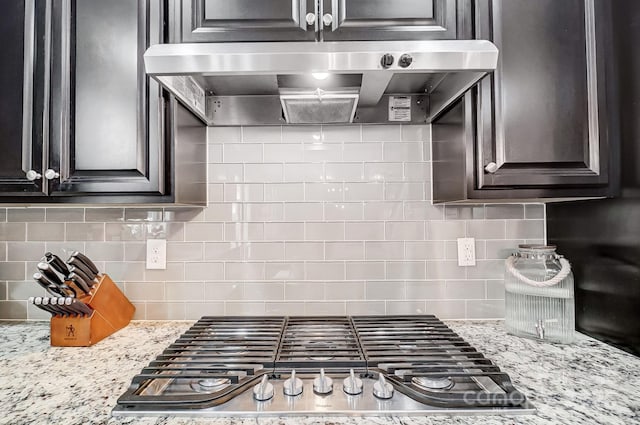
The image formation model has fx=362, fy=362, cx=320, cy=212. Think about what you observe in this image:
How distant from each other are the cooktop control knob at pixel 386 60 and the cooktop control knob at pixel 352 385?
2.60ft

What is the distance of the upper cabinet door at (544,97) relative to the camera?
113 cm

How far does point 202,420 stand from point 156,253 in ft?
2.88

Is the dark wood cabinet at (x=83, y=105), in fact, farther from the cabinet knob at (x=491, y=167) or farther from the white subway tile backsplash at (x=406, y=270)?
the cabinet knob at (x=491, y=167)

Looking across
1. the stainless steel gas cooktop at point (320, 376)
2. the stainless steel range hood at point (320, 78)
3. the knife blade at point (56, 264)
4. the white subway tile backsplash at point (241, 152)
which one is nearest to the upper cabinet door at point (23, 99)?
the knife blade at point (56, 264)

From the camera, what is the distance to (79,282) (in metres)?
1.25

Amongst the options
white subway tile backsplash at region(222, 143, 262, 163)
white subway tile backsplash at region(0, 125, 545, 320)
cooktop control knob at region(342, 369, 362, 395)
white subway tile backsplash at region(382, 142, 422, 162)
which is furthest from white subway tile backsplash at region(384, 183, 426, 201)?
cooktop control knob at region(342, 369, 362, 395)

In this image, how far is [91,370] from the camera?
1.03 metres

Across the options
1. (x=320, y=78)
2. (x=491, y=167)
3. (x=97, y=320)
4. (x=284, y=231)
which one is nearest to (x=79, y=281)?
(x=97, y=320)

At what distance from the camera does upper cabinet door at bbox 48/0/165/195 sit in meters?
1.16

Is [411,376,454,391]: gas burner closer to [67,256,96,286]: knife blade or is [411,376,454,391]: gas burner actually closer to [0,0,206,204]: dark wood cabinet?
[0,0,206,204]: dark wood cabinet

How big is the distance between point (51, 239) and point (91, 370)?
2.46ft

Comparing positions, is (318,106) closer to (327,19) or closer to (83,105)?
(327,19)

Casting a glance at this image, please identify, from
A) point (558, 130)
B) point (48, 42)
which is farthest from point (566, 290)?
point (48, 42)

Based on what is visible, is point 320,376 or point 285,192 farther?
point 285,192
